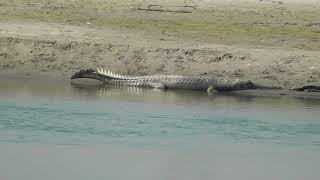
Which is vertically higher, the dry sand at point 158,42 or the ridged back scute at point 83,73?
the dry sand at point 158,42

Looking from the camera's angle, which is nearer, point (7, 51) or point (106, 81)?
point (106, 81)

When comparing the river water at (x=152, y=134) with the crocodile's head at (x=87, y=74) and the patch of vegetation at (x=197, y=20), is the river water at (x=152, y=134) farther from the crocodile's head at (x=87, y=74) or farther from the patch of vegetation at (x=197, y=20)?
the patch of vegetation at (x=197, y=20)

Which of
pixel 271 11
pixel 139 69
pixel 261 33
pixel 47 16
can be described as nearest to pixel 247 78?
pixel 139 69

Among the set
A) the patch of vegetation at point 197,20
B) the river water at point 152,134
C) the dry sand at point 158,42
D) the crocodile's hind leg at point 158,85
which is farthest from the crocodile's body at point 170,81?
the patch of vegetation at point 197,20

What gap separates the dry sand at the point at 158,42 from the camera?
19828 millimetres

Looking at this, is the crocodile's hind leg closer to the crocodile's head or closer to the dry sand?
the crocodile's head

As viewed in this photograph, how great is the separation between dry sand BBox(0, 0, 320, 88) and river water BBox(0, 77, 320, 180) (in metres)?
1.62

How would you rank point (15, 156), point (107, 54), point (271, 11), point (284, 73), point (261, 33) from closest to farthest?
point (15, 156) → point (284, 73) → point (107, 54) → point (261, 33) → point (271, 11)

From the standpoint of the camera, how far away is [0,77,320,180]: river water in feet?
37.0

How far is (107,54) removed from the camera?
2062 cm

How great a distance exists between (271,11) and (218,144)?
47.0 feet

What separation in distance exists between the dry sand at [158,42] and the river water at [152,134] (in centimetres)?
162

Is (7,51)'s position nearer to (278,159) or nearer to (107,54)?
(107,54)

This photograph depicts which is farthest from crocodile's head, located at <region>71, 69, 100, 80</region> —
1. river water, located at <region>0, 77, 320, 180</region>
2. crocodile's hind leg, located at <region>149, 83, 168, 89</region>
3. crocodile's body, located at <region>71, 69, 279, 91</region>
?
crocodile's hind leg, located at <region>149, 83, 168, 89</region>
